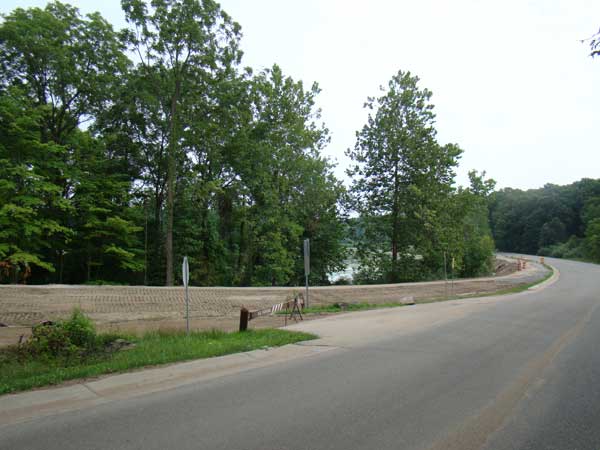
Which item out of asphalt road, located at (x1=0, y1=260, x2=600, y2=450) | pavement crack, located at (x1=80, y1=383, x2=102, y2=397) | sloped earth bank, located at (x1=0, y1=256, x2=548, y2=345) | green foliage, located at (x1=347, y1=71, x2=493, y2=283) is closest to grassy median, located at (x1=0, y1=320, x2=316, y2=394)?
pavement crack, located at (x1=80, y1=383, x2=102, y2=397)

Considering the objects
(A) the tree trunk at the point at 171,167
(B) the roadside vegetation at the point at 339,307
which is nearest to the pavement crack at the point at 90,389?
(B) the roadside vegetation at the point at 339,307

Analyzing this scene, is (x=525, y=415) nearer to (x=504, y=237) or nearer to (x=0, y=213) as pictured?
(x=0, y=213)

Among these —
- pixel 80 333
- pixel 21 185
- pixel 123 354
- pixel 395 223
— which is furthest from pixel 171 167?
pixel 123 354

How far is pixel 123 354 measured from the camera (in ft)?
25.4

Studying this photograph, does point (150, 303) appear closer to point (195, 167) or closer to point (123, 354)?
point (123, 354)

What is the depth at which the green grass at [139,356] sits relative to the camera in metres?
6.25

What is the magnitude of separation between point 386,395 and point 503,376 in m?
2.16

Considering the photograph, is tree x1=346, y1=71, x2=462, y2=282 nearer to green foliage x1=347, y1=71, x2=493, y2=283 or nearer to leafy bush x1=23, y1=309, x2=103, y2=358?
green foliage x1=347, y1=71, x2=493, y2=283

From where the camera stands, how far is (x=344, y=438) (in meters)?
4.04

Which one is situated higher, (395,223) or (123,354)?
(395,223)

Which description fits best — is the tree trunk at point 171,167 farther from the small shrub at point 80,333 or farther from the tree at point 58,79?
the small shrub at point 80,333

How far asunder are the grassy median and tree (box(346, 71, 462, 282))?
74.4 feet

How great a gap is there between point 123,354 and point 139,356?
545 mm

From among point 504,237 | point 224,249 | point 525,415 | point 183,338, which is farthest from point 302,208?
point 504,237
